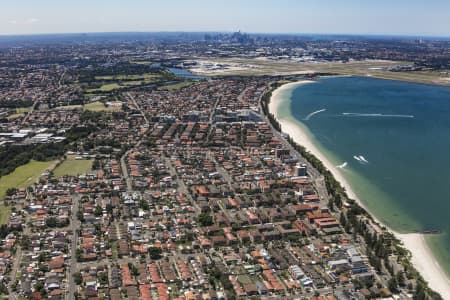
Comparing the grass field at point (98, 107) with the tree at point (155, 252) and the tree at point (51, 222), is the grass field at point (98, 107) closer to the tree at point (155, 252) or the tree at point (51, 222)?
the tree at point (51, 222)

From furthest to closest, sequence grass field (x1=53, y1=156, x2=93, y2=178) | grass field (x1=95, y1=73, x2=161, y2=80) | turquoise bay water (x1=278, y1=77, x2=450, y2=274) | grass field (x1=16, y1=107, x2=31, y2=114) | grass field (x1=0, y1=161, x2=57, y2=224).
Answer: grass field (x1=95, y1=73, x2=161, y2=80), grass field (x1=16, y1=107, x2=31, y2=114), grass field (x1=53, y1=156, x2=93, y2=178), grass field (x1=0, y1=161, x2=57, y2=224), turquoise bay water (x1=278, y1=77, x2=450, y2=274)

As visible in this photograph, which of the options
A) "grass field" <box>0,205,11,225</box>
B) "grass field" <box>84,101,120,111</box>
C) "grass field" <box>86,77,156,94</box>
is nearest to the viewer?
"grass field" <box>0,205,11,225</box>

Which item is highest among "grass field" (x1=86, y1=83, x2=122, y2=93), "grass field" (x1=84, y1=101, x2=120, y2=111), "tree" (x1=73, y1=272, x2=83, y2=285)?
"grass field" (x1=86, y1=83, x2=122, y2=93)

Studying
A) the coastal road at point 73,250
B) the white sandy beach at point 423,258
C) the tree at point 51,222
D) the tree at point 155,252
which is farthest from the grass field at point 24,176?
the white sandy beach at point 423,258

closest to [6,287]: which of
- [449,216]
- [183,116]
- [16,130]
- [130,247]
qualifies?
[130,247]

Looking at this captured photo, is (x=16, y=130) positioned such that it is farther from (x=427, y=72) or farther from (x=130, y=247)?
(x=427, y=72)

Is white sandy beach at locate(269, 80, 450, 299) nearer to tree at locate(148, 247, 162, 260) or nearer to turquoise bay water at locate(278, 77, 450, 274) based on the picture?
turquoise bay water at locate(278, 77, 450, 274)

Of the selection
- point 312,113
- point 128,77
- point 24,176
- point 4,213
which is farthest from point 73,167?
point 128,77

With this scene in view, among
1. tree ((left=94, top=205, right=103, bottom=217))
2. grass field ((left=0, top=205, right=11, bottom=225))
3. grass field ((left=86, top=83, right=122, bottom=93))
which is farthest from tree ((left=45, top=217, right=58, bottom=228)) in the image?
grass field ((left=86, top=83, right=122, bottom=93))
